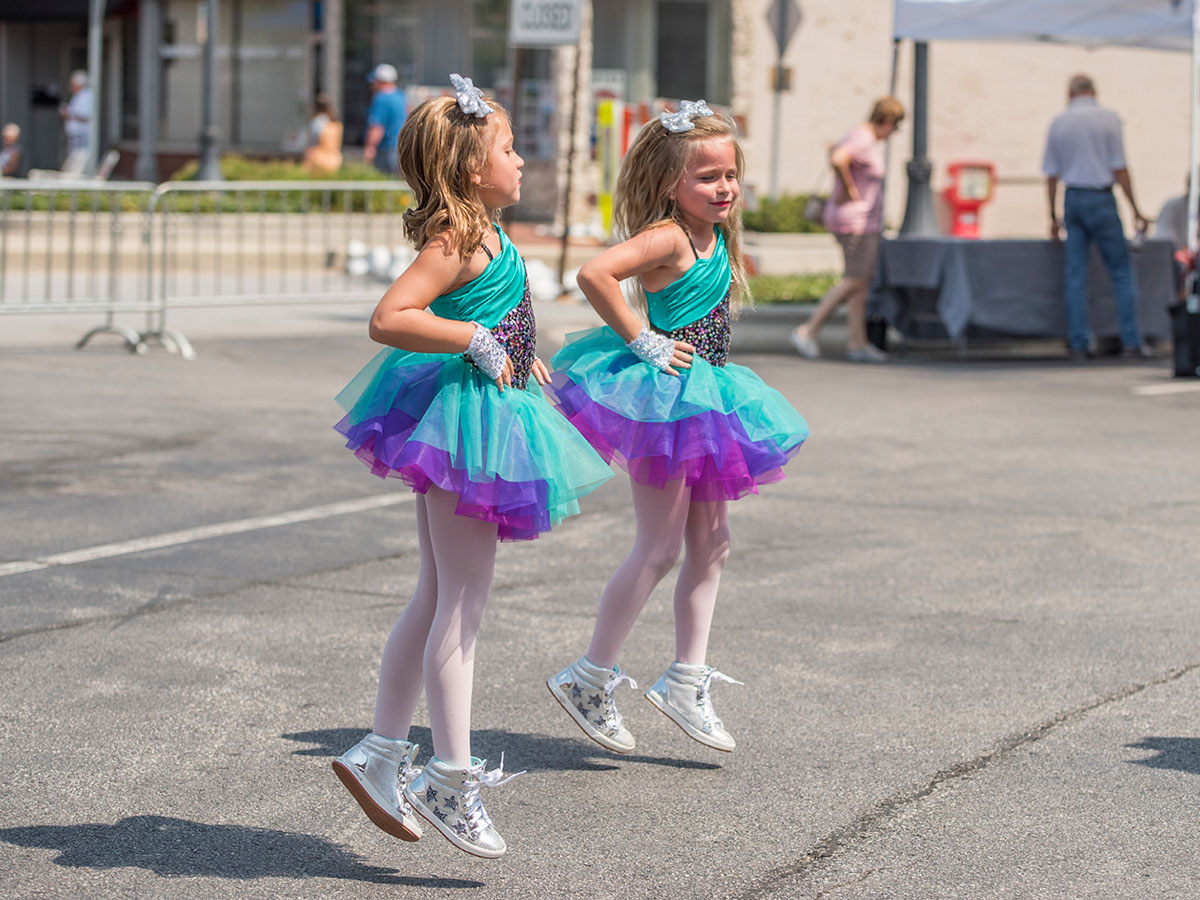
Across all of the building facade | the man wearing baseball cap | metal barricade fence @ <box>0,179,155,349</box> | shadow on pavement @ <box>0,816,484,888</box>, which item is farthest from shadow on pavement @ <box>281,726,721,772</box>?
the building facade

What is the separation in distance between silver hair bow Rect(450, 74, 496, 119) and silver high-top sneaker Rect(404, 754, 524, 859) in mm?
1393

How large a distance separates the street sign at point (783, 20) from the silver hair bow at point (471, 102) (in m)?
17.3

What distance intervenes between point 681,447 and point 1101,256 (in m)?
9.91

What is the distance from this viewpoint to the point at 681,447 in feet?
13.2

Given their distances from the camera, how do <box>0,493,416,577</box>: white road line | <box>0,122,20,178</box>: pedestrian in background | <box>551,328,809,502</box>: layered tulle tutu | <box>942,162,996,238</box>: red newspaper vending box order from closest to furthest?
<box>551,328,809,502</box>: layered tulle tutu → <box>0,493,416,577</box>: white road line → <box>942,162,996,238</box>: red newspaper vending box → <box>0,122,20,178</box>: pedestrian in background

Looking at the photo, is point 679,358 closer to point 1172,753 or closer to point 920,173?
point 1172,753

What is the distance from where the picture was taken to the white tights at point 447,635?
354 cm

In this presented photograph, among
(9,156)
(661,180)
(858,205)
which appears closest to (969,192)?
(858,205)

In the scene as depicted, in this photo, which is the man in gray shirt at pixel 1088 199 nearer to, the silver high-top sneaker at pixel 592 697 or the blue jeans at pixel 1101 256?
the blue jeans at pixel 1101 256

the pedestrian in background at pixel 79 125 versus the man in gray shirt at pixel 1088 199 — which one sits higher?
the pedestrian in background at pixel 79 125

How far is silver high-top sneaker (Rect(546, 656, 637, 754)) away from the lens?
4223 mm

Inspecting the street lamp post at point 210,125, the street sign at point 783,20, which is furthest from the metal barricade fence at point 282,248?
the street sign at point 783,20

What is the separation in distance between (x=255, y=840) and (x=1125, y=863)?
75.7 inches

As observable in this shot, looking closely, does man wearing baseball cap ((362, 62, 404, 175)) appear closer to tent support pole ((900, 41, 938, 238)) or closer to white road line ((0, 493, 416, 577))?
tent support pole ((900, 41, 938, 238))
